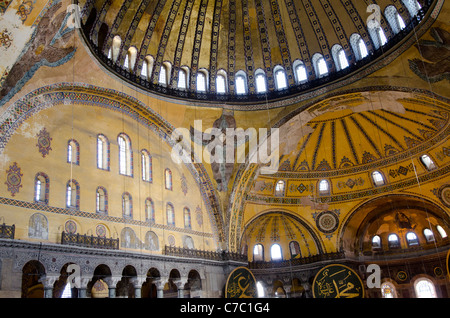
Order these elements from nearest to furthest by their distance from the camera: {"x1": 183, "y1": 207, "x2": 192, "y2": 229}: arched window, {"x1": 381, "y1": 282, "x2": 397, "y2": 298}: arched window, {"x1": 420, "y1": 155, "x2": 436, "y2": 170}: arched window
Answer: {"x1": 183, "y1": 207, "x2": 192, "y2": 229}: arched window → {"x1": 420, "y1": 155, "x2": 436, "y2": 170}: arched window → {"x1": 381, "y1": 282, "x2": 397, "y2": 298}: arched window

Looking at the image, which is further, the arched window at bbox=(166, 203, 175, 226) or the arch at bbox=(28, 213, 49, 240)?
the arched window at bbox=(166, 203, 175, 226)

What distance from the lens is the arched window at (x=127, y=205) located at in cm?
1370

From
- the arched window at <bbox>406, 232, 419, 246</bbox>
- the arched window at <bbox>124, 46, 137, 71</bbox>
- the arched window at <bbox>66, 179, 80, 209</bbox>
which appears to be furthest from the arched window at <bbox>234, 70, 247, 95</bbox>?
the arched window at <bbox>406, 232, 419, 246</bbox>

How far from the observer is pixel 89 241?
1200 cm

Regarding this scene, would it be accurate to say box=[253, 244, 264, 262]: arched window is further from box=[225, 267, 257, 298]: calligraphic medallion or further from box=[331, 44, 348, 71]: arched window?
box=[331, 44, 348, 71]: arched window

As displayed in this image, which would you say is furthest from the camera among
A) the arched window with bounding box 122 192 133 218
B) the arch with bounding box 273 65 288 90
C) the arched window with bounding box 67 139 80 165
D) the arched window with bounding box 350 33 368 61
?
the arch with bounding box 273 65 288 90

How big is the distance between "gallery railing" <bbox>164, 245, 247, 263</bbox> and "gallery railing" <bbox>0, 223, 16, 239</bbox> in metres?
5.53

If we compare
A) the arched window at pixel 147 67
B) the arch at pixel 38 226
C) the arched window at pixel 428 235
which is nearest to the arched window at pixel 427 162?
the arched window at pixel 428 235

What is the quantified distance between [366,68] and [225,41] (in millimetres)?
5916

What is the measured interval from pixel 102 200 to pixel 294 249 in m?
11.1

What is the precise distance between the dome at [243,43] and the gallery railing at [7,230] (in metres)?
6.20

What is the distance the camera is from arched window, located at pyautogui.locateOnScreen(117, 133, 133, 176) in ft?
47.0
